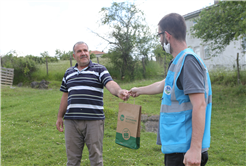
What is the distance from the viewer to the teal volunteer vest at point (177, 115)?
5.65 feet

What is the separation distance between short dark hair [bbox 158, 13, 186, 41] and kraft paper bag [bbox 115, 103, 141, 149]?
1016 millimetres

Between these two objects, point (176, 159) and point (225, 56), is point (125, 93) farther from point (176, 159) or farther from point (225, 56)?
point (225, 56)

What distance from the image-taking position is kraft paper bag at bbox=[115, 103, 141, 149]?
2.54 meters

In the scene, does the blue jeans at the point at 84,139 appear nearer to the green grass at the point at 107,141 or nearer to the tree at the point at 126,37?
the green grass at the point at 107,141

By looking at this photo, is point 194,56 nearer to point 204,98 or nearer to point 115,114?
point 204,98

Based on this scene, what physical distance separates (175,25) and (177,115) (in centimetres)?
79

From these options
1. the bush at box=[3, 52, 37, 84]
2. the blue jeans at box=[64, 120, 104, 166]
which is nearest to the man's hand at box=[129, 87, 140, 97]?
the blue jeans at box=[64, 120, 104, 166]

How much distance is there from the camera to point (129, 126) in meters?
2.61

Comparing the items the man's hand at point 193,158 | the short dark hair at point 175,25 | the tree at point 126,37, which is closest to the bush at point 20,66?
the tree at point 126,37

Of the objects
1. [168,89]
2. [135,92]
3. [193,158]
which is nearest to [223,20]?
[135,92]

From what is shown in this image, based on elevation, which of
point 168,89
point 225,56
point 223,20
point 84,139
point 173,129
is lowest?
point 84,139

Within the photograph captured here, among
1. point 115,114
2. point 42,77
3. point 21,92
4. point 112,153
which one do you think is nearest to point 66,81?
point 112,153

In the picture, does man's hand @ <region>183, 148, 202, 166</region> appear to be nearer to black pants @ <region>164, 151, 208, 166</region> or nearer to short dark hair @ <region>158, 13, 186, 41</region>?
black pants @ <region>164, 151, 208, 166</region>

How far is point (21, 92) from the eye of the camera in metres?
14.9
